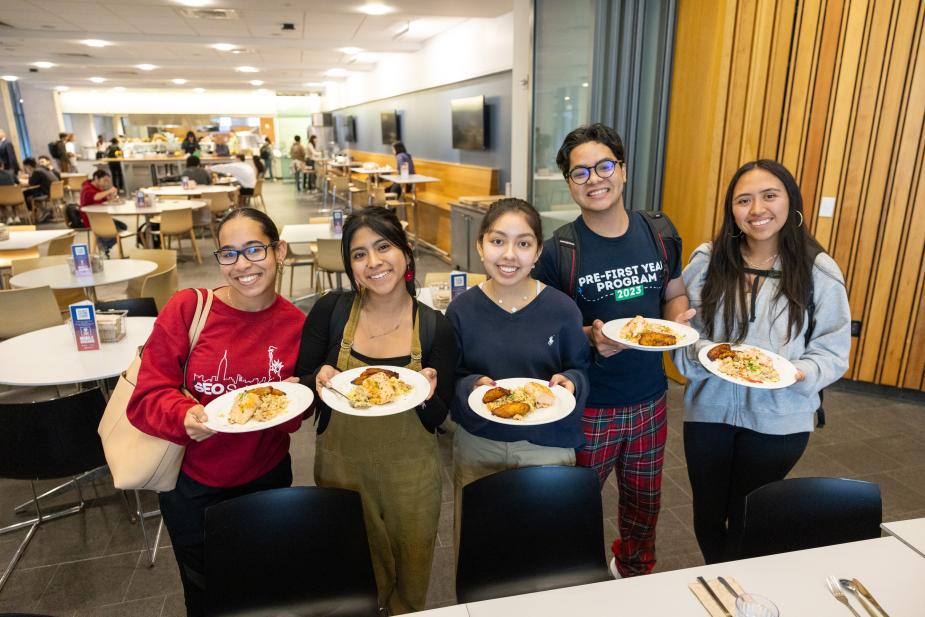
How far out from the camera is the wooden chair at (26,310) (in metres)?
3.35

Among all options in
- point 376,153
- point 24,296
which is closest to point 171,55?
point 376,153

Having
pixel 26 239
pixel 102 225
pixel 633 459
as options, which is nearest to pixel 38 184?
pixel 102 225

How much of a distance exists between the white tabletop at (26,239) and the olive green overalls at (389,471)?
193 inches

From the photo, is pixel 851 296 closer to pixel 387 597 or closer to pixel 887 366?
pixel 887 366

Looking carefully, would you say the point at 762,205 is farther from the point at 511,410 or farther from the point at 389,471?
the point at 389,471

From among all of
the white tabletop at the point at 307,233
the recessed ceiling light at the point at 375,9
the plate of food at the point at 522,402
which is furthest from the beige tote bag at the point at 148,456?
the recessed ceiling light at the point at 375,9

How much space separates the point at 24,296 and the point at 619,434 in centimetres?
347

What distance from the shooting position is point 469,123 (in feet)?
26.3

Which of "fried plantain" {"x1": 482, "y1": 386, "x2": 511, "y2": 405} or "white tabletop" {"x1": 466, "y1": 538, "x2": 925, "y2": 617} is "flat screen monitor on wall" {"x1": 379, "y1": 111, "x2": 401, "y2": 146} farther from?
"white tabletop" {"x1": 466, "y1": 538, "x2": 925, "y2": 617}

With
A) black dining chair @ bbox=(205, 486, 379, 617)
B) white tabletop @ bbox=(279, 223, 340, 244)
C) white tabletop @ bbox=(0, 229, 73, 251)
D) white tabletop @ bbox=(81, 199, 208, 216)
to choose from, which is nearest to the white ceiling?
white tabletop @ bbox=(81, 199, 208, 216)

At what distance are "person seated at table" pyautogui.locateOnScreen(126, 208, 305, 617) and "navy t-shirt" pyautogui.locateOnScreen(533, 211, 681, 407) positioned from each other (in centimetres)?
86

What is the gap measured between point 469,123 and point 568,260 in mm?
6654

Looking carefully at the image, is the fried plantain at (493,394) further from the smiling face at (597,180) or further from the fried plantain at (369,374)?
the smiling face at (597,180)

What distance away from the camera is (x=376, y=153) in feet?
46.7
